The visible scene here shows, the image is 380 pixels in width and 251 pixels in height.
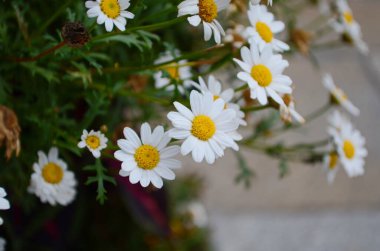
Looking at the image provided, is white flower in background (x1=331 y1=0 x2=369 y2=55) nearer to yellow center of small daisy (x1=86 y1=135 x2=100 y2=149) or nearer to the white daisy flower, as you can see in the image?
the white daisy flower

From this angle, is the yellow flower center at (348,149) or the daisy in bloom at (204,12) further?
the yellow flower center at (348,149)

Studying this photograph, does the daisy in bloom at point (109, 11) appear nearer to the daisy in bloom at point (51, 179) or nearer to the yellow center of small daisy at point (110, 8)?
the yellow center of small daisy at point (110, 8)

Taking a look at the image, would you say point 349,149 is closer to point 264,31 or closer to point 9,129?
point 264,31

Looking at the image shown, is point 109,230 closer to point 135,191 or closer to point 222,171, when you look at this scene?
point 135,191

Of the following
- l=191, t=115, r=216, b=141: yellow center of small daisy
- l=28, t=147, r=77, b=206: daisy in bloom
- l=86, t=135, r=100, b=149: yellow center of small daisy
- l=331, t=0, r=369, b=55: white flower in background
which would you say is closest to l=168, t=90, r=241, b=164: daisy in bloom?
l=191, t=115, r=216, b=141: yellow center of small daisy

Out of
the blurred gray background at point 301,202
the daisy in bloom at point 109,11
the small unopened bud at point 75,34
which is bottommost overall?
the blurred gray background at point 301,202

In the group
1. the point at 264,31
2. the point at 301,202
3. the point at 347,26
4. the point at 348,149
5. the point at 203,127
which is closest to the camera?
the point at 203,127

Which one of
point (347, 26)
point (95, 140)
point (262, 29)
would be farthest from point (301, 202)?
point (95, 140)

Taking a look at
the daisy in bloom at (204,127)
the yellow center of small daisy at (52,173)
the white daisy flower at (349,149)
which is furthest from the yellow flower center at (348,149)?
the yellow center of small daisy at (52,173)
